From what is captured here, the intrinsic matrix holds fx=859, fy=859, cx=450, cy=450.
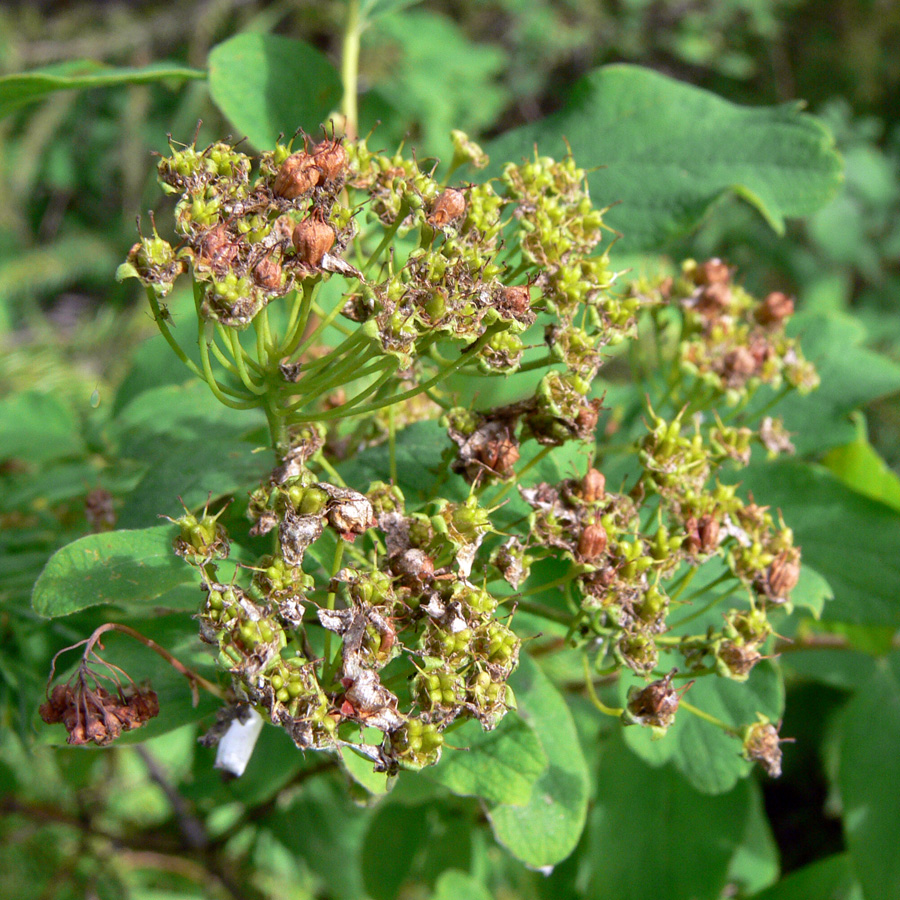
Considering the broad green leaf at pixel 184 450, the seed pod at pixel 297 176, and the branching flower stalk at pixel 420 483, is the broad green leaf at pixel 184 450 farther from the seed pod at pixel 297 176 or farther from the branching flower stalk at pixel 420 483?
the seed pod at pixel 297 176

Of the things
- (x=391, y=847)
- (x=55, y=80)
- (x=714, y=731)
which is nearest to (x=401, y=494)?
(x=714, y=731)

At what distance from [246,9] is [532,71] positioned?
69.2 inches

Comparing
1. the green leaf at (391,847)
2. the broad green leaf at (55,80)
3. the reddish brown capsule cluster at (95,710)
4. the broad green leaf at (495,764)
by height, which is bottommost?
the green leaf at (391,847)

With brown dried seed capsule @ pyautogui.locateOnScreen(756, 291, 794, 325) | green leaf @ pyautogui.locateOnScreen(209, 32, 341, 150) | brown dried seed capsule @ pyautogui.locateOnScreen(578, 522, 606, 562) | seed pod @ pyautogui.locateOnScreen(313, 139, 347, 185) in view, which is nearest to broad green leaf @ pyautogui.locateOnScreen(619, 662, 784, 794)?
brown dried seed capsule @ pyautogui.locateOnScreen(578, 522, 606, 562)

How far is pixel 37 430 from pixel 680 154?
1.39 m

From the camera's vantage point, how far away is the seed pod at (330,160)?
937mm

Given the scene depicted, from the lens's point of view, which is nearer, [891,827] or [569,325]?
[569,325]

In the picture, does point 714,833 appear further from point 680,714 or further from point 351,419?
point 351,419

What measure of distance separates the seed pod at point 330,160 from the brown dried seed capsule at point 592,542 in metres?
0.49

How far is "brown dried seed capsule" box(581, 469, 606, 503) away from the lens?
1.03 meters

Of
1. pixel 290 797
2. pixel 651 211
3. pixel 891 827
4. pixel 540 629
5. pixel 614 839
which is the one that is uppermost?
pixel 651 211

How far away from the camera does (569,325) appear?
1027mm

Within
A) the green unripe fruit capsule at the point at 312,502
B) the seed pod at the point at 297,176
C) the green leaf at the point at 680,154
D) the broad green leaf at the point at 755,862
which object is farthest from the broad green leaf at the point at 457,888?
the seed pod at the point at 297,176

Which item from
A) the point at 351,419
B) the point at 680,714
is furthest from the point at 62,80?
the point at 680,714
